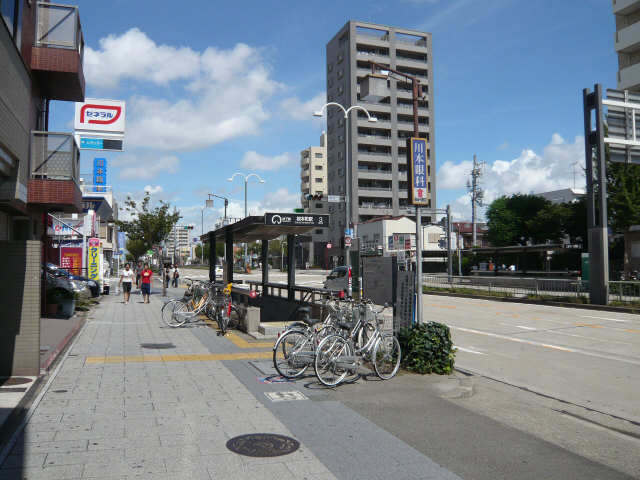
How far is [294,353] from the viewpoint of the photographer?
8.07 meters

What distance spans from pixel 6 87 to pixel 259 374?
5.91 metres

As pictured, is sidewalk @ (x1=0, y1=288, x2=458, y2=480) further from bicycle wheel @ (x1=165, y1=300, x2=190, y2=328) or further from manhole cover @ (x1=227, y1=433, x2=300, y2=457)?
bicycle wheel @ (x1=165, y1=300, x2=190, y2=328)

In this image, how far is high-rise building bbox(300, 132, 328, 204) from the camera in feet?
380

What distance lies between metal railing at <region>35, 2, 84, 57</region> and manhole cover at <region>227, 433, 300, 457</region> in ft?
32.5

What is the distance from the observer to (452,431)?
5.80 metres

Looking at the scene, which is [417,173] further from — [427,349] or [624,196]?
[624,196]

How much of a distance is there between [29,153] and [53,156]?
0.50 m

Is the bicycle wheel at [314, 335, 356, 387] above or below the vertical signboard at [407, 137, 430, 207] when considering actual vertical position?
below

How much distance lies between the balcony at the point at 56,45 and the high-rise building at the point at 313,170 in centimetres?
10260

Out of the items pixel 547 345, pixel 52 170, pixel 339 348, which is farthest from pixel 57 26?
pixel 547 345

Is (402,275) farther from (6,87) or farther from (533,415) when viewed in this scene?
(6,87)

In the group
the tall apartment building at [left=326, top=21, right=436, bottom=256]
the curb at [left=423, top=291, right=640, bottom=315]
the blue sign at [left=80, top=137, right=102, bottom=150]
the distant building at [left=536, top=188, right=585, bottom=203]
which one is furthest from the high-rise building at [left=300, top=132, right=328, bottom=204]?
the blue sign at [left=80, top=137, right=102, bottom=150]

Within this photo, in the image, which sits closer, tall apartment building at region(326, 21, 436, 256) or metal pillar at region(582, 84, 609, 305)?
metal pillar at region(582, 84, 609, 305)

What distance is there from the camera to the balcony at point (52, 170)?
36.5 feet
